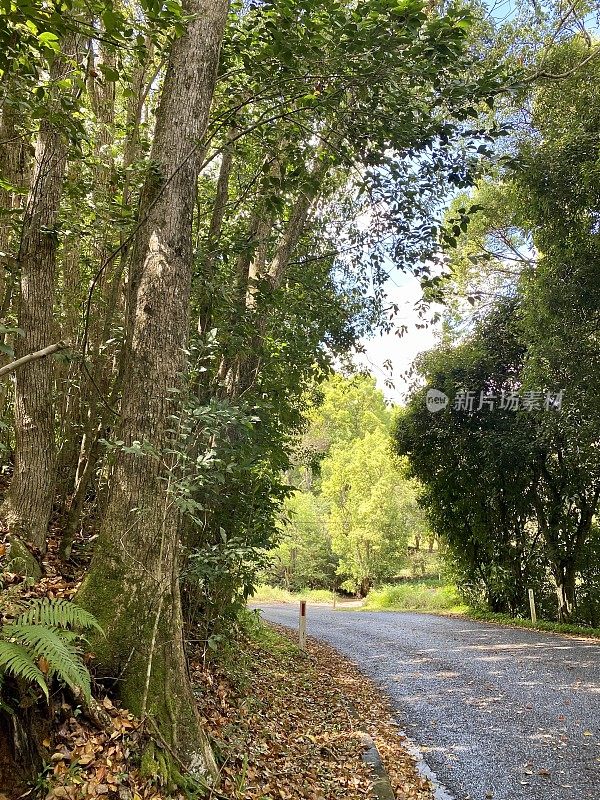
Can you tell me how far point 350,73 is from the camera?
4.66 meters

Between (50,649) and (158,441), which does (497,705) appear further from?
(50,649)

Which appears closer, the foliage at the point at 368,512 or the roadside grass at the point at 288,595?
the foliage at the point at 368,512

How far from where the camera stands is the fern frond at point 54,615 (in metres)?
→ 2.85

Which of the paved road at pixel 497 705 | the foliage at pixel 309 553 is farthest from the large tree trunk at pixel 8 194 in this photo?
the foliage at pixel 309 553

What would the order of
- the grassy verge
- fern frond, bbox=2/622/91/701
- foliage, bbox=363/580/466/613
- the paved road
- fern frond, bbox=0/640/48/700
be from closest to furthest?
fern frond, bbox=0/640/48/700, fern frond, bbox=2/622/91/701, the paved road, the grassy verge, foliage, bbox=363/580/466/613

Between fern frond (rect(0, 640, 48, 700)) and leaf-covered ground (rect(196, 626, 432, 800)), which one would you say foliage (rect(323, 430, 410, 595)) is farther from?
fern frond (rect(0, 640, 48, 700))

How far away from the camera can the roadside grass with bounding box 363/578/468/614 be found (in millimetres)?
19281

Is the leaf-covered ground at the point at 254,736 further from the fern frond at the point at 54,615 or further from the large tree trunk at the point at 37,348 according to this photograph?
the large tree trunk at the point at 37,348

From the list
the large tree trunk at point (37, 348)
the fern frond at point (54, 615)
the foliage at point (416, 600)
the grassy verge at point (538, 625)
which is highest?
the large tree trunk at point (37, 348)

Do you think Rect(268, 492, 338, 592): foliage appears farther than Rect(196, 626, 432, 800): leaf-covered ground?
Yes

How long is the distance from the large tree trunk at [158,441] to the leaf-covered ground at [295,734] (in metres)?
0.85

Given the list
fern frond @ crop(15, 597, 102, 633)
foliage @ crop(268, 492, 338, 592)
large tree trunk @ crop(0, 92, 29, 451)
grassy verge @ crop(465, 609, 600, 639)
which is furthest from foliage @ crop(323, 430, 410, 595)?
fern frond @ crop(15, 597, 102, 633)

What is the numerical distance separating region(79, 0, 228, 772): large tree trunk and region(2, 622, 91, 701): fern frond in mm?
591

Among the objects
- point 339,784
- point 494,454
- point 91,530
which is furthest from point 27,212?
point 494,454
